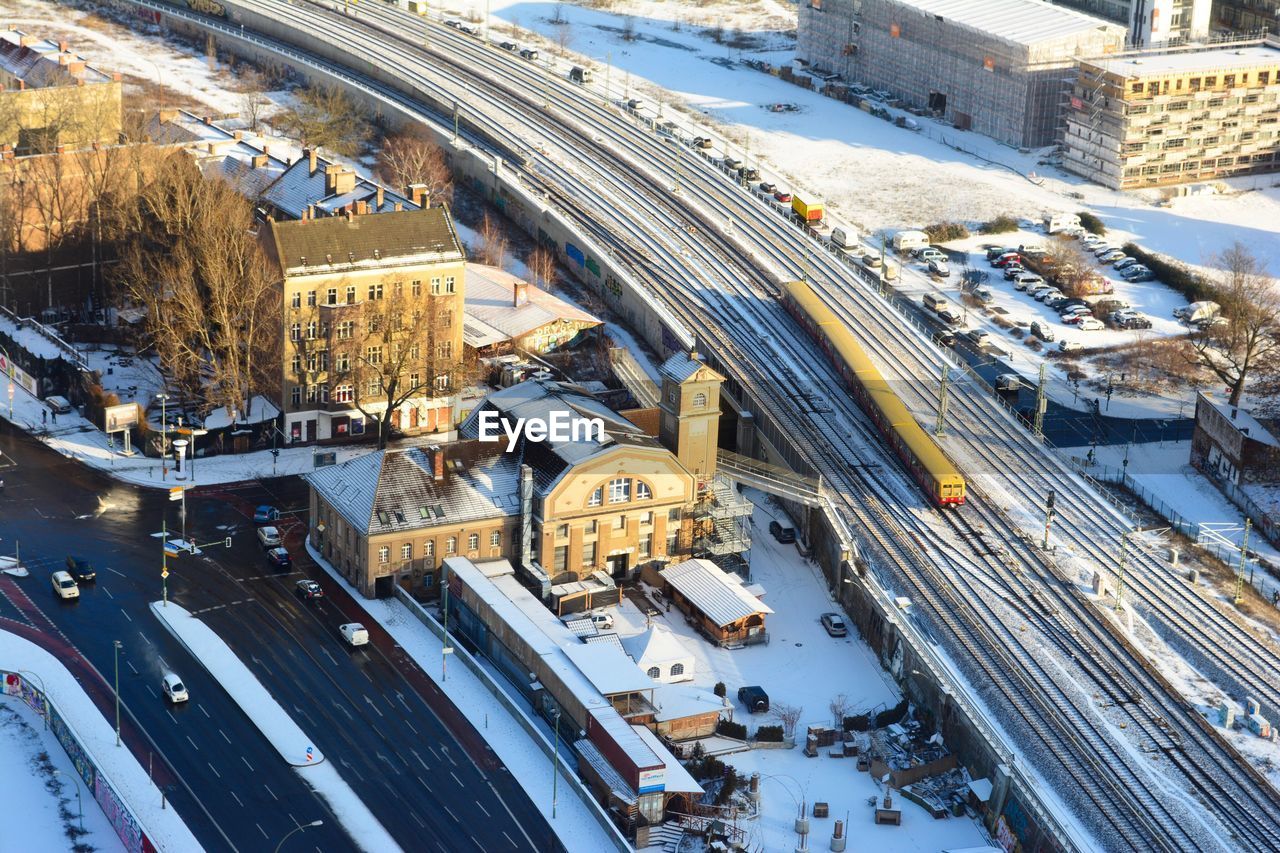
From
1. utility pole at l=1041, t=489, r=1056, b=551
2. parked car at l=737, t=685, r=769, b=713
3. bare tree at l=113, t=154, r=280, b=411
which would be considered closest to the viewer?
parked car at l=737, t=685, r=769, b=713

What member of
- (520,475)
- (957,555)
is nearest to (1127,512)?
(957,555)

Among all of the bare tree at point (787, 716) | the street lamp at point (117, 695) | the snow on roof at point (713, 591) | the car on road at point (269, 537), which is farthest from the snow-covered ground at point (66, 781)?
the snow on roof at point (713, 591)

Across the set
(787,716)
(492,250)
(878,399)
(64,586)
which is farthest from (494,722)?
(492,250)

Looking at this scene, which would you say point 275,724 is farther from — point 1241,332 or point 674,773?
point 1241,332

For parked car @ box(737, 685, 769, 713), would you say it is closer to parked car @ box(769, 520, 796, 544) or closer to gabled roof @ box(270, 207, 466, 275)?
parked car @ box(769, 520, 796, 544)

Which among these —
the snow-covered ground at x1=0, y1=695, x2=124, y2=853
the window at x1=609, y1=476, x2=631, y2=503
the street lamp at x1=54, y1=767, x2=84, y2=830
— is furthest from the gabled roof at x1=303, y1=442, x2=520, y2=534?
the street lamp at x1=54, y1=767, x2=84, y2=830

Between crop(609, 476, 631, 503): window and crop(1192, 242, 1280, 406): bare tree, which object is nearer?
crop(609, 476, 631, 503): window

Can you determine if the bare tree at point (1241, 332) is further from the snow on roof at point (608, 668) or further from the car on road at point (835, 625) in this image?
the snow on roof at point (608, 668)

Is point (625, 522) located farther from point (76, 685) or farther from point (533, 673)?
point (76, 685)
